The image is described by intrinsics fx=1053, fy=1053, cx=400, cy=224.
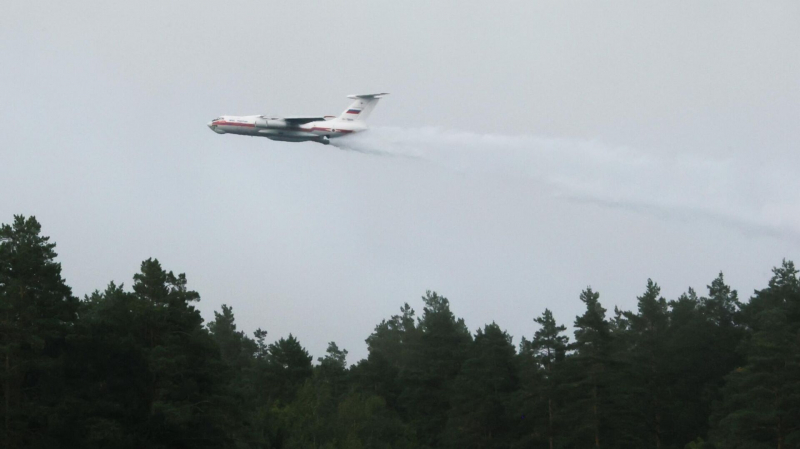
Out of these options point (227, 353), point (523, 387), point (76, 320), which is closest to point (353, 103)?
point (523, 387)

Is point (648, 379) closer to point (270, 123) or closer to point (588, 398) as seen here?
point (588, 398)

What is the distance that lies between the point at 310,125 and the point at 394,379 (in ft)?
76.0

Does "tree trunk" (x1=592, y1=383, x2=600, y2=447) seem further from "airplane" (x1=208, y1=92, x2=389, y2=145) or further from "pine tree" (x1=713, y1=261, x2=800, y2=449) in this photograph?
"airplane" (x1=208, y1=92, x2=389, y2=145)

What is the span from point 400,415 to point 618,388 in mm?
20661

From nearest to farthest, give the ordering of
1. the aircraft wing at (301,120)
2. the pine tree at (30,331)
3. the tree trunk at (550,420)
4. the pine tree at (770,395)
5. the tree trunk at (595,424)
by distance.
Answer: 1. the pine tree at (30,331)
2. the pine tree at (770,395)
3. the tree trunk at (595,424)
4. the tree trunk at (550,420)
5. the aircraft wing at (301,120)

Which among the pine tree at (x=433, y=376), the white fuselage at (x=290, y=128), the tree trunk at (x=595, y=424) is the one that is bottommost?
the tree trunk at (x=595, y=424)

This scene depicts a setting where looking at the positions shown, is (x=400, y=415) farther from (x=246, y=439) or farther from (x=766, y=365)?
(x=766, y=365)

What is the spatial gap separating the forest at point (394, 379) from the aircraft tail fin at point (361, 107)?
46.6 ft

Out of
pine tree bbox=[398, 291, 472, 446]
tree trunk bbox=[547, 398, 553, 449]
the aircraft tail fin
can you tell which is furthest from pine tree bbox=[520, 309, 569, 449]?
the aircraft tail fin

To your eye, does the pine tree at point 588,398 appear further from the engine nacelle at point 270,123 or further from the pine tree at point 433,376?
the engine nacelle at point 270,123

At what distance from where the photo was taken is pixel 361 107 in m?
56.6

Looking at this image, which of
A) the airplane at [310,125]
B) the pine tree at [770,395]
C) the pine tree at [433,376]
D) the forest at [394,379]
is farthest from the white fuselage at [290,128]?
the pine tree at [770,395]

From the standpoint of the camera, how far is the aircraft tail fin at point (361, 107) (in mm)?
56312

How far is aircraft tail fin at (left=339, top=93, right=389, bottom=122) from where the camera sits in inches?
2217
